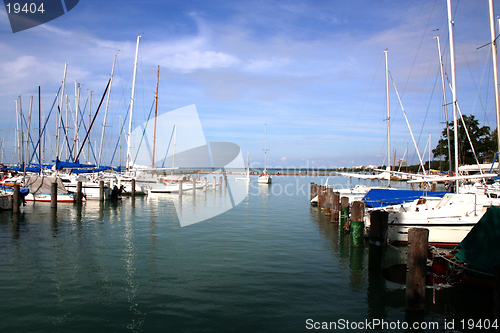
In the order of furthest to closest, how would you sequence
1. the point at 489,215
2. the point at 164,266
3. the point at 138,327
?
the point at 164,266 → the point at 489,215 → the point at 138,327

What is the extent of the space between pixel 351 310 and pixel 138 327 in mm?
5376

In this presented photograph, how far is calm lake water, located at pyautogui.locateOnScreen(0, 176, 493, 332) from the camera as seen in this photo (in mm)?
7906

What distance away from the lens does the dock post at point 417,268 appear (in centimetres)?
780

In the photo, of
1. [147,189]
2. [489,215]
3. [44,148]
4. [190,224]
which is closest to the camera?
[489,215]

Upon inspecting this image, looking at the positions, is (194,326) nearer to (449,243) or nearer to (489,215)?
(489,215)

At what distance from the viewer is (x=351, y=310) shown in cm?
859

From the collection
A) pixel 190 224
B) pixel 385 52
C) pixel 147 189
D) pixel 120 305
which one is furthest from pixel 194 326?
pixel 147 189

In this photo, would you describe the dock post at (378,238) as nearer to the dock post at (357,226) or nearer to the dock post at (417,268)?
the dock post at (417,268)

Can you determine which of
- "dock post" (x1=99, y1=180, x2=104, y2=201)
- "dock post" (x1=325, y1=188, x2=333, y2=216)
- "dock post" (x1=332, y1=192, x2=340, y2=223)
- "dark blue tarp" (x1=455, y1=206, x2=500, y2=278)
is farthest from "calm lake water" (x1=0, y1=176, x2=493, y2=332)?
"dock post" (x1=99, y1=180, x2=104, y2=201)

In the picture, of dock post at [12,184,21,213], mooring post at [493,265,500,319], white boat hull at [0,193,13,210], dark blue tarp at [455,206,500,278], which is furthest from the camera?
white boat hull at [0,193,13,210]

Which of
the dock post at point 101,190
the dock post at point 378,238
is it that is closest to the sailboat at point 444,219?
the dock post at point 378,238

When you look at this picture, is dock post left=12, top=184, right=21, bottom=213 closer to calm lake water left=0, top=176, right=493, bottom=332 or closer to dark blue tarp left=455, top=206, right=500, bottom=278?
calm lake water left=0, top=176, right=493, bottom=332

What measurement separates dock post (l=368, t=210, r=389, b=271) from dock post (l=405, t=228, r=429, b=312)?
295cm

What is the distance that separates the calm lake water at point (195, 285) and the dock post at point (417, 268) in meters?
0.46
